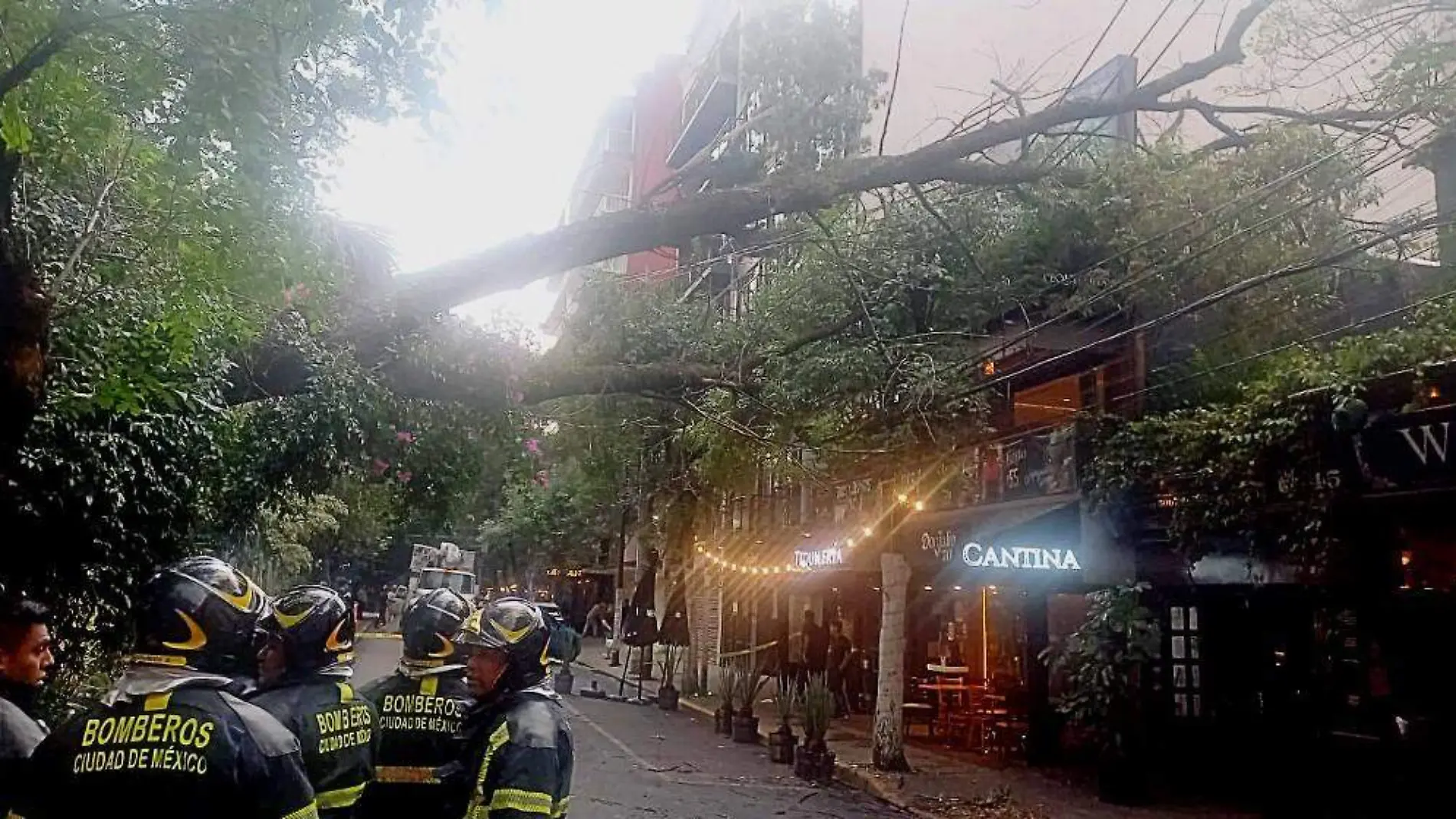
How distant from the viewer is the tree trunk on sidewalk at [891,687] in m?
12.9

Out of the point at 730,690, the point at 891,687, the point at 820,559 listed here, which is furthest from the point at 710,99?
the point at 891,687

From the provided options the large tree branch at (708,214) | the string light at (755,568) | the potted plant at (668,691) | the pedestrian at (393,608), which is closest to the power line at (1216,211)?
the large tree branch at (708,214)

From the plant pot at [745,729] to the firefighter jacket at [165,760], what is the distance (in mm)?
13180

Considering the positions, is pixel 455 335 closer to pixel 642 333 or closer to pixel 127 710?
pixel 642 333

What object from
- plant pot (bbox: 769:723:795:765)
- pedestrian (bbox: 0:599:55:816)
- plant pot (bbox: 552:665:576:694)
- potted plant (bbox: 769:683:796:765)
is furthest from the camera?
plant pot (bbox: 552:665:576:694)

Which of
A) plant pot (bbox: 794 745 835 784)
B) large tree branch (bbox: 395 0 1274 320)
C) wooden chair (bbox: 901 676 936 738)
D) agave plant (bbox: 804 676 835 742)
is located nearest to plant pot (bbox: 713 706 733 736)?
wooden chair (bbox: 901 676 936 738)

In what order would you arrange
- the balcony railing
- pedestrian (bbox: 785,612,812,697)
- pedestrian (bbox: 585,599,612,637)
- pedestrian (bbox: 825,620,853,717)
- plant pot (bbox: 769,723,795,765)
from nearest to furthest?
plant pot (bbox: 769,723,795,765)
pedestrian (bbox: 825,620,853,717)
pedestrian (bbox: 785,612,812,697)
the balcony railing
pedestrian (bbox: 585,599,612,637)

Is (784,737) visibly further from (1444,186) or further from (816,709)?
(1444,186)

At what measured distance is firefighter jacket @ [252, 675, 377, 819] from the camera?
3830 millimetres

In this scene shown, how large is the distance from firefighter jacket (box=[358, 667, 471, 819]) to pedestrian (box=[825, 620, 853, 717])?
48.5ft

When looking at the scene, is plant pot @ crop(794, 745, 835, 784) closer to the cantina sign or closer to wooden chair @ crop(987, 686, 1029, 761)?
wooden chair @ crop(987, 686, 1029, 761)

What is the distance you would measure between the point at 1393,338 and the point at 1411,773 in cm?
360

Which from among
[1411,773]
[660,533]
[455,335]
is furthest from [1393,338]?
[660,533]

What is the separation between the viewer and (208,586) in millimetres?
3031
